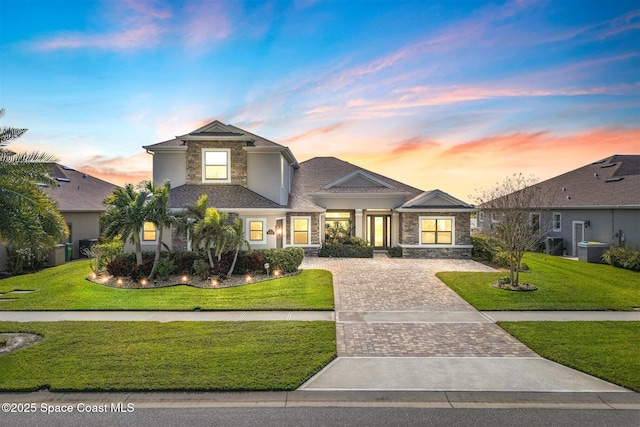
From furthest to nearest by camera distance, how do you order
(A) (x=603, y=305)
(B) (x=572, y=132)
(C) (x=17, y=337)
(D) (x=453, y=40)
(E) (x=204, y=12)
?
(B) (x=572, y=132) → (D) (x=453, y=40) → (E) (x=204, y=12) → (A) (x=603, y=305) → (C) (x=17, y=337)

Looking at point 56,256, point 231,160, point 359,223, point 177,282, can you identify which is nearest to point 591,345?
point 177,282

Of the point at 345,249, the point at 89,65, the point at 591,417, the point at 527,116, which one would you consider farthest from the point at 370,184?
the point at 591,417

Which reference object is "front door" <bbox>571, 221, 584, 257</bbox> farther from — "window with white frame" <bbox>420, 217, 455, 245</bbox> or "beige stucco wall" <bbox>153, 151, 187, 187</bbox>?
"beige stucco wall" <bbox>153, 151, 187, 187</bbox>

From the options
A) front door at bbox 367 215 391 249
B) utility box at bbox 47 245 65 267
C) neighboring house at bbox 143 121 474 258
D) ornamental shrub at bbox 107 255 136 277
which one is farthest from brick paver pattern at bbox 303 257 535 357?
utility box at bbox 47 245 65 267

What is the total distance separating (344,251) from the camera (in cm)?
2262

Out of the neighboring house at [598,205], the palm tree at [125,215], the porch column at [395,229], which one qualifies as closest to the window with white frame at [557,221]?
the neighboring house at [598,205]

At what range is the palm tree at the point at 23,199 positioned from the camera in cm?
802

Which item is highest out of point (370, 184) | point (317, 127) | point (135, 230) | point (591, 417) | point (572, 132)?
point (317, 127)

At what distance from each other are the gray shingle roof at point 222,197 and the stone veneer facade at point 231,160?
0.43m

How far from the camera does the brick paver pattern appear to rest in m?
7.95

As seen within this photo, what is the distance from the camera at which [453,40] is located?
15945 mm

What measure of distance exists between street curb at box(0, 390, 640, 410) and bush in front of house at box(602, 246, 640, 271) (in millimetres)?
16500

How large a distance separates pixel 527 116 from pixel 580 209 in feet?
30.4

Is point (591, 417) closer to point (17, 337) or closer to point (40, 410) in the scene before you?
point (40, 410)
